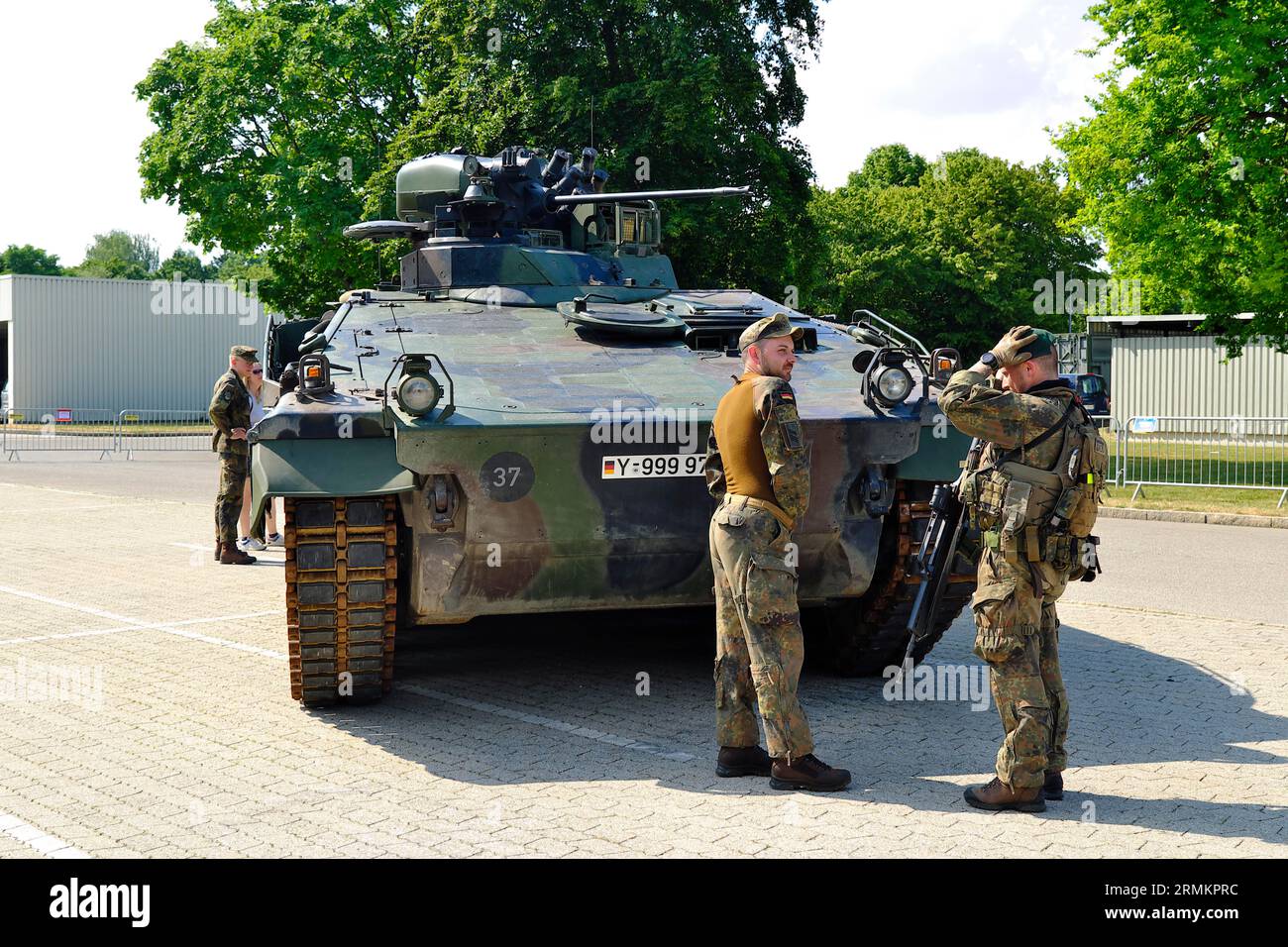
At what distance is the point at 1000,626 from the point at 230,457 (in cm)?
925

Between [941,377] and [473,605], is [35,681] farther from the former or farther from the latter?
[941,377]

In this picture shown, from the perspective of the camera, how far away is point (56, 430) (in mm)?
39469

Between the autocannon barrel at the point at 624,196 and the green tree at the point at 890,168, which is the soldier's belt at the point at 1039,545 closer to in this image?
the autocannon barrel at the point at 624,196

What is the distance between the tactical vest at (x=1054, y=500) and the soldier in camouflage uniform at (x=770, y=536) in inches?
30.8

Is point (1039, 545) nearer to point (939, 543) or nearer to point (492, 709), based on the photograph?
point (939, 543)

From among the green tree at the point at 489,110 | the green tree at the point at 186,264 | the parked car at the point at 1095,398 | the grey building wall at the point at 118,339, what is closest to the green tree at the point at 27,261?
the green tree at the point at 186,264

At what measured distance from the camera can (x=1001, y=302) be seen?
171 feet

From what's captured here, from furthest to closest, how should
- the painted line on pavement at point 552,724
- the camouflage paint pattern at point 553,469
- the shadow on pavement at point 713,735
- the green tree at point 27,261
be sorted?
the green tree at point 27,261 < the camouflage paint pattern at point 553,469 < the painted line on pavement at point 552,724 < the shadow on pavement at point 713,735

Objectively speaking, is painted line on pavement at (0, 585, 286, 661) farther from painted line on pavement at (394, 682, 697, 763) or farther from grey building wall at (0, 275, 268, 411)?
grey building wall at (0, 275, 268, 411)

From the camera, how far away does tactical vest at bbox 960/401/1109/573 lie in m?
5.33

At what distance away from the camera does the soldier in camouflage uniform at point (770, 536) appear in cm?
559

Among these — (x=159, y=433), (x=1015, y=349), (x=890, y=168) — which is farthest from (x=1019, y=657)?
(x=890, y=168)

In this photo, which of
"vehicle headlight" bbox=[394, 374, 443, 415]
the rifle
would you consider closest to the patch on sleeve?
the rifle

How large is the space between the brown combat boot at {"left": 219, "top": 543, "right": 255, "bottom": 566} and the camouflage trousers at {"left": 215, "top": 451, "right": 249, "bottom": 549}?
27 mm
